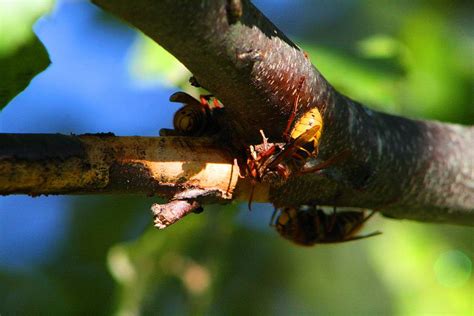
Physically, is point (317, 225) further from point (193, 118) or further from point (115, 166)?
point (115, 166)

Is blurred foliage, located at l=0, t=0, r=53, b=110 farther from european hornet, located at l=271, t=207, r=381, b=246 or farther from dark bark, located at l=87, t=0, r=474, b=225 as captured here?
european hornet, located at l=271, t=207, r=381, b=246

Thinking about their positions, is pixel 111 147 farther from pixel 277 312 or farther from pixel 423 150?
pixel 277 312

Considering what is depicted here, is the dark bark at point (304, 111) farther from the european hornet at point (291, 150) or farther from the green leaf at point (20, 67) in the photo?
the green leaf at point (20, 67)

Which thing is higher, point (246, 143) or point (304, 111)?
point (304, 111)

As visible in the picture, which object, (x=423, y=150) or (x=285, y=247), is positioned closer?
(x=423, y=150)

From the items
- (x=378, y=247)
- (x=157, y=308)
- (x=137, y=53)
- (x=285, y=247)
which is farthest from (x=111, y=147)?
(x=285, y=247)

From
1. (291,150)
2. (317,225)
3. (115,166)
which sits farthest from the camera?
(317,225)

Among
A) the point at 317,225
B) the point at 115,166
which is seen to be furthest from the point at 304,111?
the point at 317,225
